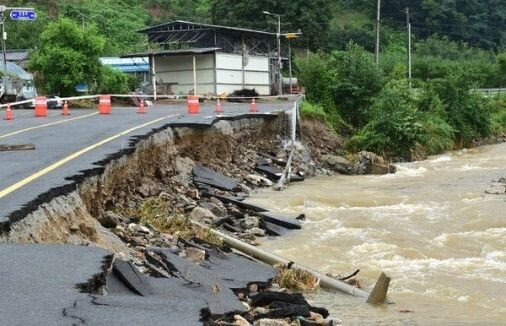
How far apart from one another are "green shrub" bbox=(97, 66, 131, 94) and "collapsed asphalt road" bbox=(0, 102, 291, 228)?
17230mm

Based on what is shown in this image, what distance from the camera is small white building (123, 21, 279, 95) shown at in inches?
2007

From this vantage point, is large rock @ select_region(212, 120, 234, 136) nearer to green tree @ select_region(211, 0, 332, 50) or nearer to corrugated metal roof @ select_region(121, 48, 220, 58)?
corrugated metal roof @ select_region(121, 48, 220, 58)

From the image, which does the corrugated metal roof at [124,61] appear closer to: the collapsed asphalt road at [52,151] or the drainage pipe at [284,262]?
the collapsed asphalt road at [52,151]

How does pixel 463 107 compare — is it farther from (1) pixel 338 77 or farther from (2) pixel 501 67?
(2) pixel 501 67

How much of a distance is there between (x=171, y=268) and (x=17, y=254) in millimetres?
2377

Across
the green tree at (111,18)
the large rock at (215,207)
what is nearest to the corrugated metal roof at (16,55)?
the green tree at (111,18)

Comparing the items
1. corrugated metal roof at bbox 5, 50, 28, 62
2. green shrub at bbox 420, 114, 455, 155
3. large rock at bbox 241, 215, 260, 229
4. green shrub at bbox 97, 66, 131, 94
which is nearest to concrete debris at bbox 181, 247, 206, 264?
large rock at bbox 241, 215, 260, 229

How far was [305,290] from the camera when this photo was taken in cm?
1133

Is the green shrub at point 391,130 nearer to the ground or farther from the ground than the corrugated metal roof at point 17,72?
nearer to the ground

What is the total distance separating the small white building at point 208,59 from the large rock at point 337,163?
777 inches

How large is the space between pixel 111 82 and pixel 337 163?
18.6m

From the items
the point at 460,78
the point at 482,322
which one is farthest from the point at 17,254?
the point at 460,78

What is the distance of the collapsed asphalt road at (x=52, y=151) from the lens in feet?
34.2

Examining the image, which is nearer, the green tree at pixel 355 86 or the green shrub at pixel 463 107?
the green tree at pixel 355 86
